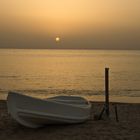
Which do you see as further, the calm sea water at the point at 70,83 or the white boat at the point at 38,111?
the calm sea water at the point at 70,83

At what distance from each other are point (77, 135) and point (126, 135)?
1787 mm

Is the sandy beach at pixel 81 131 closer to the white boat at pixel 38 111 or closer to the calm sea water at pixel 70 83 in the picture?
the white boat at pixel 38 111

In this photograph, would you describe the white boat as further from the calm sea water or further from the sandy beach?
the calm sea water

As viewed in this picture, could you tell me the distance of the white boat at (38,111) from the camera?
15.0 metres

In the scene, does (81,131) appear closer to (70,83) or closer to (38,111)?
(38,111)

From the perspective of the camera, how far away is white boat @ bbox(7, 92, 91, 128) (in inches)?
591

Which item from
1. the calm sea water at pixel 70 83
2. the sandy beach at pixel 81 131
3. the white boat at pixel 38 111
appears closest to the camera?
the sandy beach at pixel 81 131

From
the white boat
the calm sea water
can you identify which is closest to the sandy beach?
the white boat

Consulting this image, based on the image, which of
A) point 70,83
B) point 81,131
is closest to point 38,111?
point 81,131

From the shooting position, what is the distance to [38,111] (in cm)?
1515

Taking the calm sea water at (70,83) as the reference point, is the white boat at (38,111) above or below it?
above

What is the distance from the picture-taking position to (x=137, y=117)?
1877cm

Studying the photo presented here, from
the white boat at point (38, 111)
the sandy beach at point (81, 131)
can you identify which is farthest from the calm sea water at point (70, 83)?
the white boat at point (38, 111)

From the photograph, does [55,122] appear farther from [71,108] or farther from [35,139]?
[35,139]
